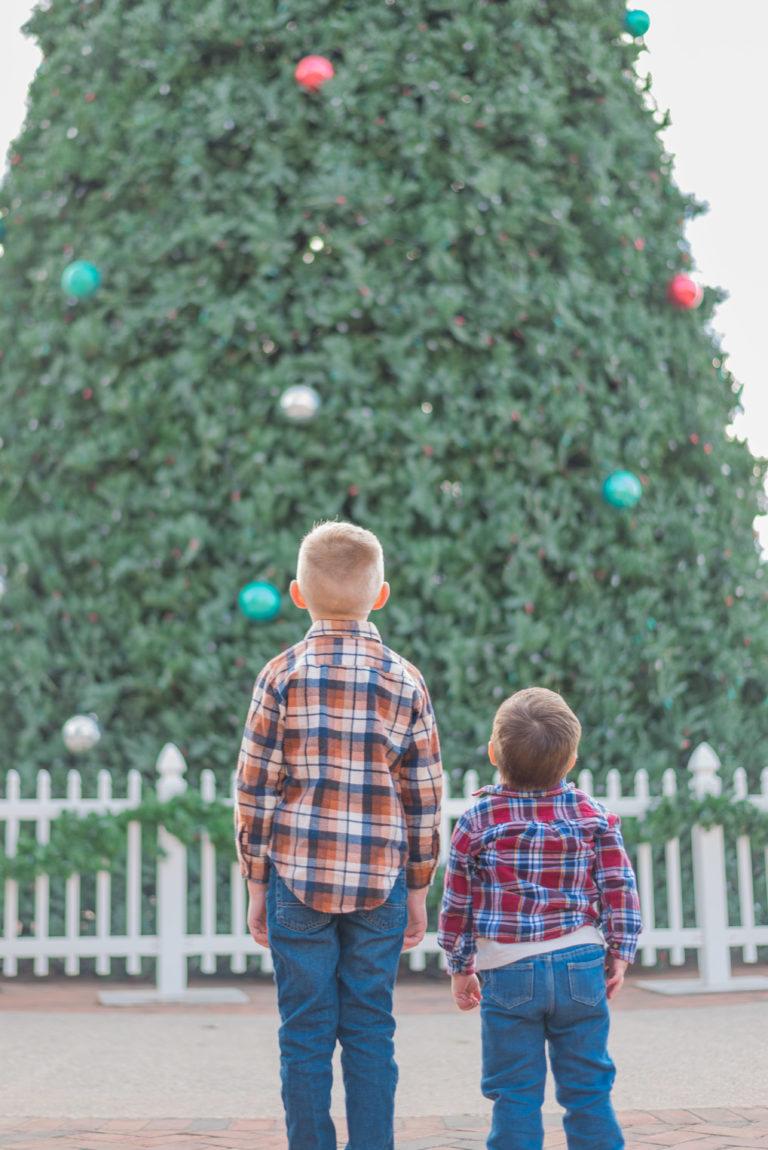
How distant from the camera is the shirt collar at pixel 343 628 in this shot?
253cm

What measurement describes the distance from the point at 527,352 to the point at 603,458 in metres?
0.65

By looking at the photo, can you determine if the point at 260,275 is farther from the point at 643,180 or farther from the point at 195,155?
the point at 643,180

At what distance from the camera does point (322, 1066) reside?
232cm

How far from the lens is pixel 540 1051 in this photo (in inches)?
90.3

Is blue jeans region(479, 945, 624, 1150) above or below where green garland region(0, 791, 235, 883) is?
below

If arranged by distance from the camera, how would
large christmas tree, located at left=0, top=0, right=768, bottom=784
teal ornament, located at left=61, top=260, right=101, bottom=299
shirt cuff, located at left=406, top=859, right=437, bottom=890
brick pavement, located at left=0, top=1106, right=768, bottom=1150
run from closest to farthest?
1. shirt cuff, located at left=406, top=859, right=437, bottom=890
2. brick pavement, located at left=0, top=1106, right=768, bottom=1150
3. large christmas tree, located at left=0, top=0, right=768, bottom=784
4. teal ornament, located at left=61, top=260, right=101, bottom=299

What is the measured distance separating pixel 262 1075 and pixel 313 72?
180 inches

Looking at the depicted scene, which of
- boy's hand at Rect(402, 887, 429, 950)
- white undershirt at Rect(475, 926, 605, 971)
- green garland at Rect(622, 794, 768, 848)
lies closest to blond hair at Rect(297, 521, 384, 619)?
boy's hand at Rect(402, 887, 429, 950)

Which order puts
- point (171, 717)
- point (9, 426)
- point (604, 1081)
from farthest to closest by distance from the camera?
point (9, 426) < point (171, 717) < point (604, 1081)

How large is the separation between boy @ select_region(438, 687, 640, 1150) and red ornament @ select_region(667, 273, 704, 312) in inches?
164

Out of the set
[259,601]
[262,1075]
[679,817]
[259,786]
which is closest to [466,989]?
[259,786]

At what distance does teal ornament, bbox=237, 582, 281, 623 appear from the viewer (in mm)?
5270

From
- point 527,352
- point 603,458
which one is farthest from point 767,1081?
point 527,352

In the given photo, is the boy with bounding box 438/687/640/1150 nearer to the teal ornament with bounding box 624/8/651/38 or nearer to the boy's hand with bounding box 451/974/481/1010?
the boy's hand with bounding box 451/974/481/1010
